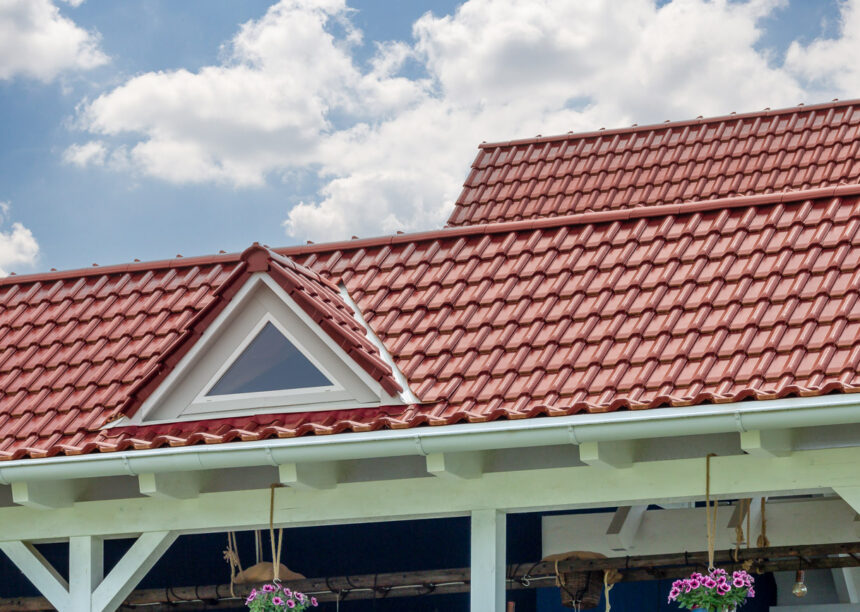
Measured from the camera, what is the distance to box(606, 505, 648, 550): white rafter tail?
381 inches

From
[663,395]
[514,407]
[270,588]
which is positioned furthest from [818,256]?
[270,588]

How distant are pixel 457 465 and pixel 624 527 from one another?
2.72 metres

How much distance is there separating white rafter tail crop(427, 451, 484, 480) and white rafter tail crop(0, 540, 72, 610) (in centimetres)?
264

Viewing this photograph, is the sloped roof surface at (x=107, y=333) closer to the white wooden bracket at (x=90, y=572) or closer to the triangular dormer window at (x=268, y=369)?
the triangular dormer window at (x=268, y=369)

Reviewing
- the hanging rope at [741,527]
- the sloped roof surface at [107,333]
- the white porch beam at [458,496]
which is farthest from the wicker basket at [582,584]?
the sloped roof surface at [107,333]

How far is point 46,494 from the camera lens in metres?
A: 8.21

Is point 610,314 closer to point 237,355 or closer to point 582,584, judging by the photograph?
point 582,584

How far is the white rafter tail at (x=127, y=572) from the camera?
8.01 meters

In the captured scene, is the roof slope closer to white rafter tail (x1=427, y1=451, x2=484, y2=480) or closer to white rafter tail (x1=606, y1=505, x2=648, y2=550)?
white rafter tail (x1=427, y1=451, x2=484, y2=480)

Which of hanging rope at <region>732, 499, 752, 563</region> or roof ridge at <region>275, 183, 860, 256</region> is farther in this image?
roof ridge at <region>275, 183, 860, 256</region>

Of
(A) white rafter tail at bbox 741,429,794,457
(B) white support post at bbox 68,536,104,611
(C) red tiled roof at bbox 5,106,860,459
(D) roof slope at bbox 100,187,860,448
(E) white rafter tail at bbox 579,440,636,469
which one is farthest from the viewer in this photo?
(B) white support post at bbox 68,536,104,611

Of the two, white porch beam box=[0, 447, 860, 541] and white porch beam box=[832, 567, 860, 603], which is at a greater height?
white porch beam box=[832, 567, 860, 603]

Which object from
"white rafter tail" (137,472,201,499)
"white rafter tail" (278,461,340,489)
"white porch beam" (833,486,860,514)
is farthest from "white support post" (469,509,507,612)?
"white porch beam" (833,486,860,514)

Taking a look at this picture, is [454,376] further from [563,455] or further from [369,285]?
[369,285]
